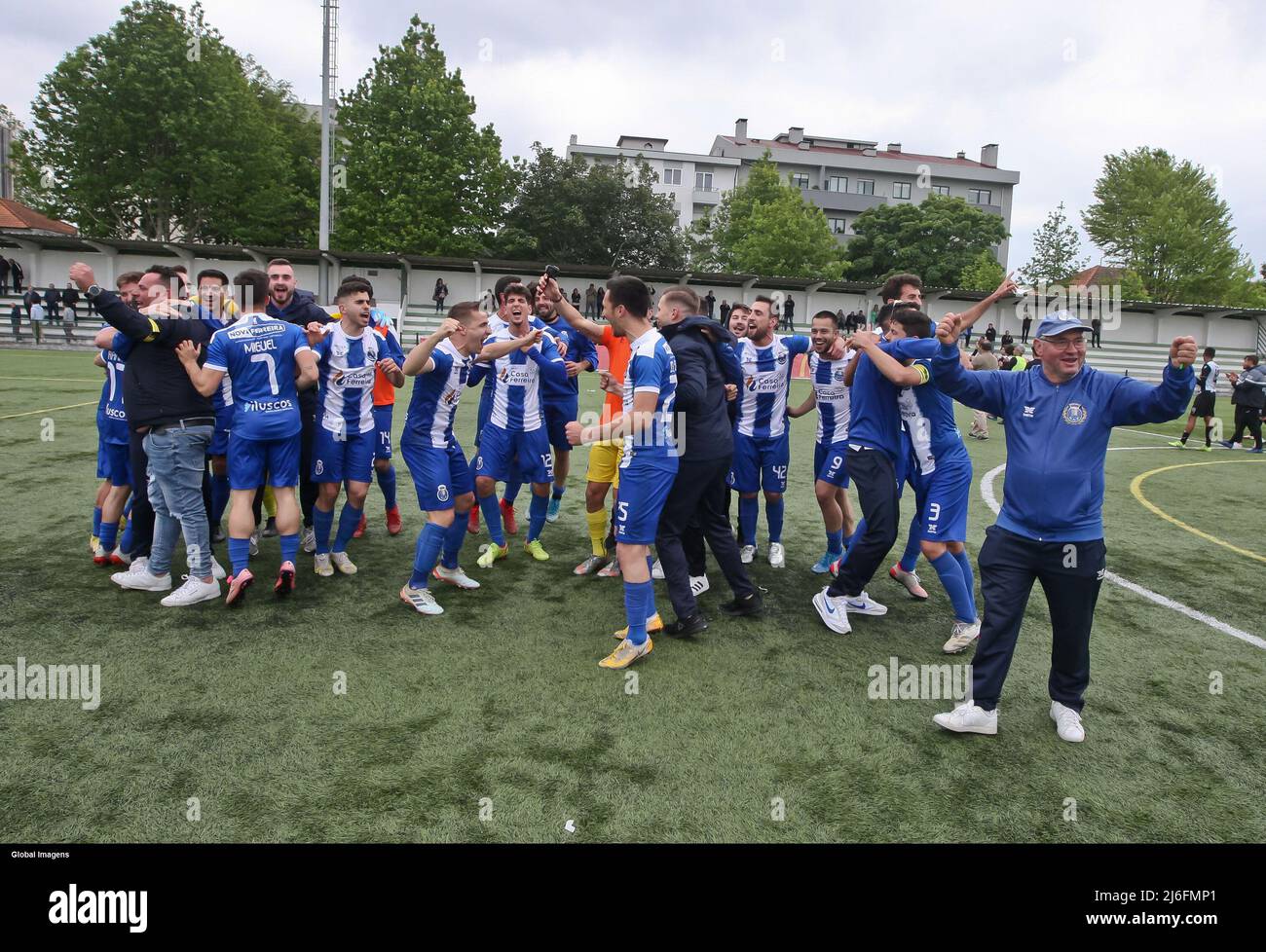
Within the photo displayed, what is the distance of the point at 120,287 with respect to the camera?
631 centimetres

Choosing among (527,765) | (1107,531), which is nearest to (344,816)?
(527,765)

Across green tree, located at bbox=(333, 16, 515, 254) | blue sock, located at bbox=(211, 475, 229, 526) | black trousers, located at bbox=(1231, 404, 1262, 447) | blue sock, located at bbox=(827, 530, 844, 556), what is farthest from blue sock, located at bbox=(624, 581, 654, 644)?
green tree, located at bbox=(333, 16, 515, 254)

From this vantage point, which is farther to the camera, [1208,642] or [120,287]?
[120,287]

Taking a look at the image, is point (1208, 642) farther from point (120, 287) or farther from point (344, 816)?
point (120, 287)

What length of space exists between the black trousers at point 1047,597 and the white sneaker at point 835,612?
1352 millimetres

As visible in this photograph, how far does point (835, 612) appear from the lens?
5.41m

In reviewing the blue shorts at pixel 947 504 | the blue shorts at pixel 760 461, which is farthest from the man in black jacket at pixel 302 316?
the blue shorts at pixel 947 504

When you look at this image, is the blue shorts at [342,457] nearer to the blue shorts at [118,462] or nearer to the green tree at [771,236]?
the blue shorts at [118,462]

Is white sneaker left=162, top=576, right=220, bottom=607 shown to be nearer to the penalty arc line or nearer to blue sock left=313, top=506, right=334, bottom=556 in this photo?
blue sock left=313, top=506, right=334, bottom=556

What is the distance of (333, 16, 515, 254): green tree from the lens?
3844 centimetres

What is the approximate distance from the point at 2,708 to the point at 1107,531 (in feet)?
31.2

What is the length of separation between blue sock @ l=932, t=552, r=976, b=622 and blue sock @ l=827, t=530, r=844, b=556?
4.78ft

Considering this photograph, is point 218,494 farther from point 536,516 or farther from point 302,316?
point 536,516
